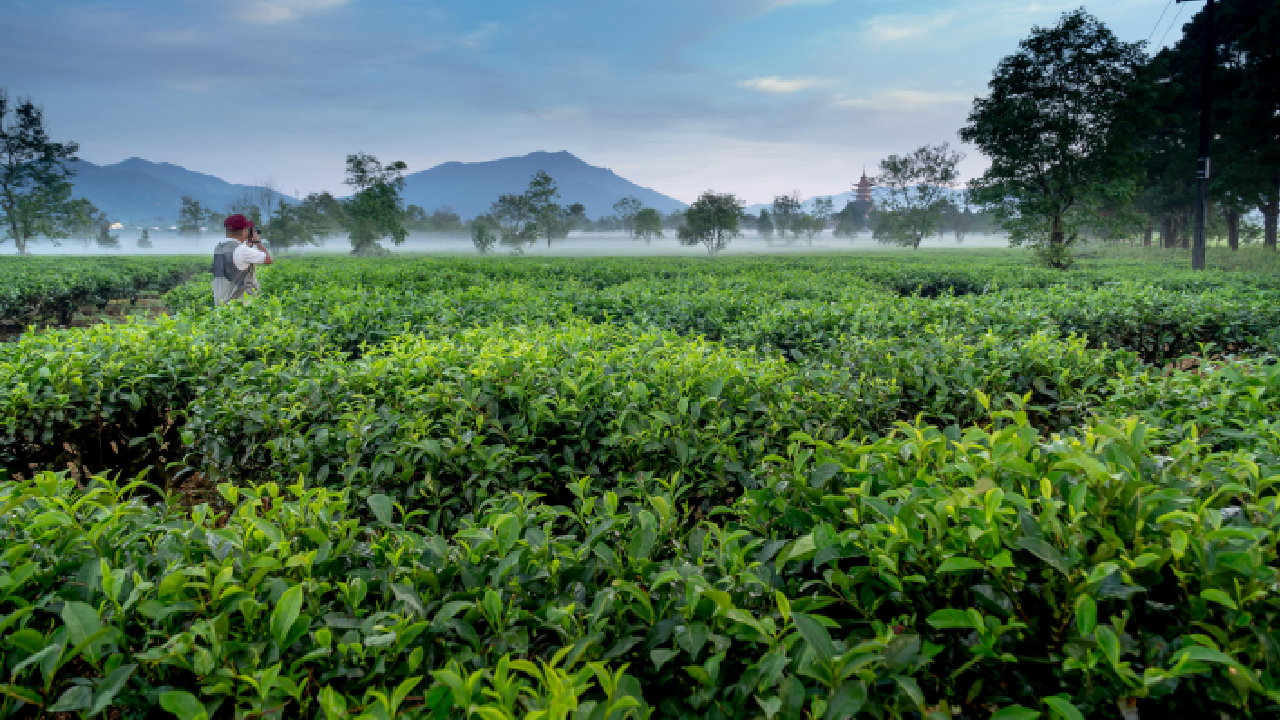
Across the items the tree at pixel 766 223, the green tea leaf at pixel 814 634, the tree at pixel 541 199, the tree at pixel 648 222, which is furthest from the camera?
the tree at pixel 766 223

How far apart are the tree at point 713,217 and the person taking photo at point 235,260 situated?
53.4 meters

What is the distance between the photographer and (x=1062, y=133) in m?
23.6

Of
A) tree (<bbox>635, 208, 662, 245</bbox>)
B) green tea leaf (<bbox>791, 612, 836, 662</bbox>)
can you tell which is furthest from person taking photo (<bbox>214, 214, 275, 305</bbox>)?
tree (<bbox>635, 208, 662, 245</bbox>)

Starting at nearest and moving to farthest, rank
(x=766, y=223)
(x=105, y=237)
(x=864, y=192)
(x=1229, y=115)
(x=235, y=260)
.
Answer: (x=235, y=260) < (x=1229, y=115) < (x=105, y=237) < (x=766, y=223) < (x=864, y=192)

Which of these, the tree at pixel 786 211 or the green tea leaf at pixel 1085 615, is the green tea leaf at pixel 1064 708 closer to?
the green tea leaf at pixel 1085 615

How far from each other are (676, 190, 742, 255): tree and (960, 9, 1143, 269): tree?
116 ft

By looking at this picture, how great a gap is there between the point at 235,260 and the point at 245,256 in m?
0.15

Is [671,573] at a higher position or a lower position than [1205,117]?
lower

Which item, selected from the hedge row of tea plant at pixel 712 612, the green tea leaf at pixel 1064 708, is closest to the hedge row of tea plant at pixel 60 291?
the hedge row of tea plant at pixel 712 612

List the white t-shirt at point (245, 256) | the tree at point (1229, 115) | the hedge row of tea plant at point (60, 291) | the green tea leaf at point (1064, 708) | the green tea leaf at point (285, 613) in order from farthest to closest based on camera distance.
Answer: the tree at point (1229, 115)
the hedge row of tea plant at point (60, 291)
the white t-shirt at point (245, 256)
the green tea leaf at point (285, 613)
the green tea leaf at point (1064, 708)

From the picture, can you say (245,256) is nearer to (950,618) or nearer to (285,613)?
(285,613)

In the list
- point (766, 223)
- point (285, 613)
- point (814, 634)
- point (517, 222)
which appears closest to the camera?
point (814, 634)

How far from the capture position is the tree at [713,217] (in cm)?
6003

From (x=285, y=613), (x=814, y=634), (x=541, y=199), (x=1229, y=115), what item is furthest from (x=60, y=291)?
(x=541, y=199)
